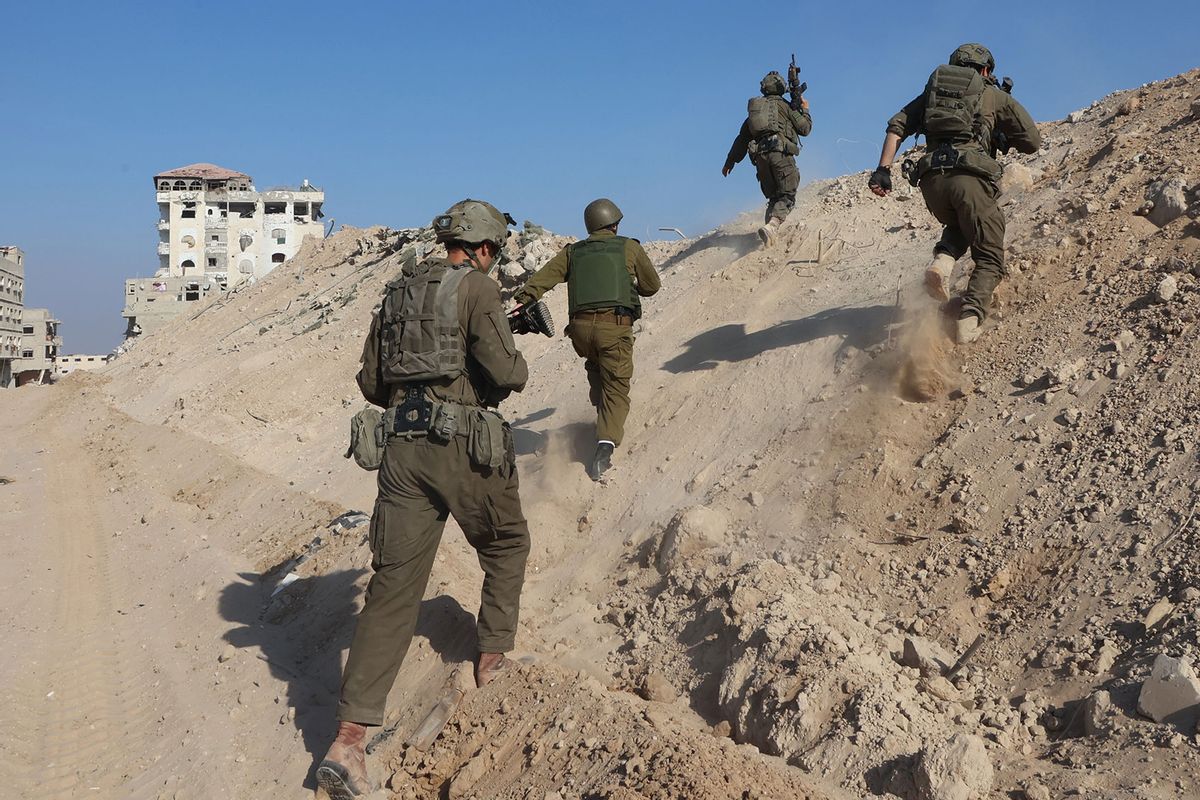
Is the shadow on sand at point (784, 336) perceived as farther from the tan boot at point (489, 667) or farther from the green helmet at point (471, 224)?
the tan boot at point (489, 667)

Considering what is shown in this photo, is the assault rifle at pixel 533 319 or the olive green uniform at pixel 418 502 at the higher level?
the assault rifle at pixel 533 319

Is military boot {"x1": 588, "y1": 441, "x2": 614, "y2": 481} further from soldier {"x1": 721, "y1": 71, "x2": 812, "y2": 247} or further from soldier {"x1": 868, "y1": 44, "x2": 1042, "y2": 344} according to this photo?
soldier {"x1": 721, "y1": 71, "x2": 812, "y2": 247}

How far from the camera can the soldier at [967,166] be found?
648 centimetres

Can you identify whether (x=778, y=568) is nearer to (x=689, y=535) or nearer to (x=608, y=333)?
(x=689, y=535)

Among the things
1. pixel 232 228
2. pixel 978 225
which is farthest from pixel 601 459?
pixel 232 228

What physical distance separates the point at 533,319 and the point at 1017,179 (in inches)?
196

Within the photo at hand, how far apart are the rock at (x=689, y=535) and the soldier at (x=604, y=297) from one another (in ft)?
4.62

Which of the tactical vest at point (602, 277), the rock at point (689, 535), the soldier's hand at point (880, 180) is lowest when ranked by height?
the rock at point (689, 535)

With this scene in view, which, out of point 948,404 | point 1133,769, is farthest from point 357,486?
point 1133,769

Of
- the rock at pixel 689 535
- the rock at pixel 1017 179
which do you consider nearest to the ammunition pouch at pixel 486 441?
the rock at pixel 689 535

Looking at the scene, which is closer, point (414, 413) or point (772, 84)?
point (414, 413)

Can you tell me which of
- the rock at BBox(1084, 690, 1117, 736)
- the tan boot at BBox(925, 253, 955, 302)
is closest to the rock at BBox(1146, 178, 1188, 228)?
the tan boot at BBox(925, 253, 955, 302)

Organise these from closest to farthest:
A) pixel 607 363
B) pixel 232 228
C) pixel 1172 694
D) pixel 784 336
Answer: pixel 1172 694 < pixel 607 363 < pixel 784 336 < pixel 232 228

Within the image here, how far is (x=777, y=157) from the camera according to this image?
10211 mm
